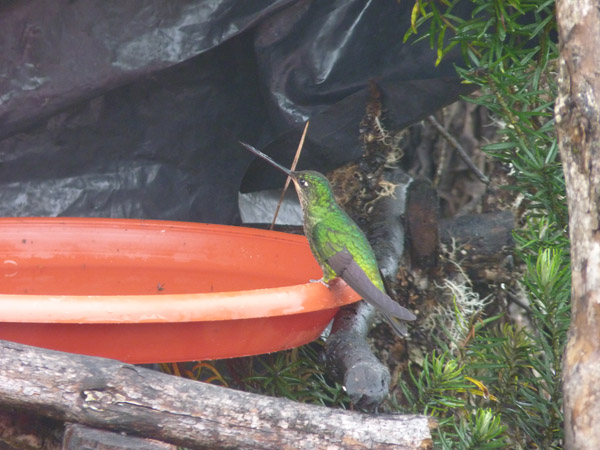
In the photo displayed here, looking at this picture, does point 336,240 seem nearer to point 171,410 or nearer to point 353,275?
point 353,275

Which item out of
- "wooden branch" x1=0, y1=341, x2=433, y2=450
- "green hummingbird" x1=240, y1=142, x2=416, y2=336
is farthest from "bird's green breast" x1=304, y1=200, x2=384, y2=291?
"wooden branch" x1=0, y1=341, x2=433, y2=450

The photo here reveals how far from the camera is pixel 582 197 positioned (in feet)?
3.48

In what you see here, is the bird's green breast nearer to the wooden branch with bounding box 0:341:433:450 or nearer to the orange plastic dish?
the orange plastic dish

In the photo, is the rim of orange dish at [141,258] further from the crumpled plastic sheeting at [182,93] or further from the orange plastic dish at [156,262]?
the crumpled plastic sheeting at [182,93]

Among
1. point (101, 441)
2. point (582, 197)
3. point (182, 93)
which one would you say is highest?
point (182, 93)

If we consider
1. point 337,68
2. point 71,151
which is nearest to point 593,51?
point 337,68

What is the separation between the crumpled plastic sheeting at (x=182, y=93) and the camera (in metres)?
1.81

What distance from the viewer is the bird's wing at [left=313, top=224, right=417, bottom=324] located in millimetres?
1477

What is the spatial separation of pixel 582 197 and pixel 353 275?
591 millimetres

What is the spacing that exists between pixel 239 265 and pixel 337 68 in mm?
598

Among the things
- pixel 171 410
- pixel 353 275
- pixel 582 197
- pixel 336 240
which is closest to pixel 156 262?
pixel 336 240

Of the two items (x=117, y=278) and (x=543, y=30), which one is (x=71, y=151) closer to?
(x=117, y=278)

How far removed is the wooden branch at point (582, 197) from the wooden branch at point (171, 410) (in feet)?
0.73

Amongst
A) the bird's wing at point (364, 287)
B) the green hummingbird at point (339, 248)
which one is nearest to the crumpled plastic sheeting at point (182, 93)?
the green hummingbird at point (339, 248)
